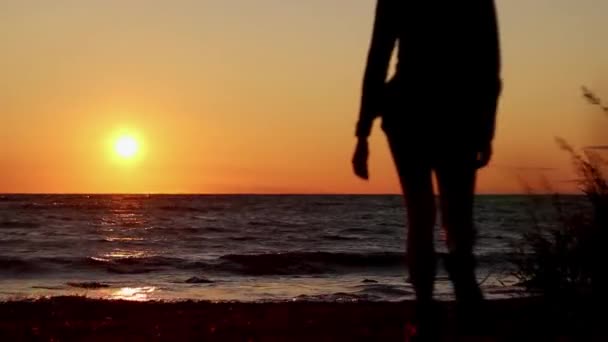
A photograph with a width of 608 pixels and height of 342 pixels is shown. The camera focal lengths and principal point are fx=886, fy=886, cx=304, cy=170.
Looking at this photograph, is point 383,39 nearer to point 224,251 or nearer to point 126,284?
point 126,284

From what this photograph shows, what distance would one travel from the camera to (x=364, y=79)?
3.46 meters

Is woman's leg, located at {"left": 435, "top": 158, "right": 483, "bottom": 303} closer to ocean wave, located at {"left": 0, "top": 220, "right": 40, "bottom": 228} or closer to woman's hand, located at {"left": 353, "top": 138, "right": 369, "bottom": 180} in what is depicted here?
woman's hand, located at {"left": 353, "top": 138, "right": 369, "bottom": 180}

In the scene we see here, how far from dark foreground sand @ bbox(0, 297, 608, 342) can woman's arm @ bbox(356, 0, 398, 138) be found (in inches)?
36.7

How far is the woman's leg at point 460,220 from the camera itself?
3498 mm

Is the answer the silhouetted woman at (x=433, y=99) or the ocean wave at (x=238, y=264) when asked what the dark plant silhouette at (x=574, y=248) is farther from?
the ocean wave at (x=238, y=264)

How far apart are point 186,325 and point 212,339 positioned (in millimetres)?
907

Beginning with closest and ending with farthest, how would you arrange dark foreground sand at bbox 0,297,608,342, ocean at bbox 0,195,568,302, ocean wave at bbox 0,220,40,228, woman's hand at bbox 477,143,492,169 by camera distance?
woman's hand at bbox 477,143,492,169 → dark foreground sand at bbox 0,297,608,342 → ocean at bbox 0,195,568,302 → ocean wave at bbox 0,220,40,228

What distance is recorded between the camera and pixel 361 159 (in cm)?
346

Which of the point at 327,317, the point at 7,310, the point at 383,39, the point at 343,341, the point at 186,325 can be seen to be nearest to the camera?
the point at 383,39

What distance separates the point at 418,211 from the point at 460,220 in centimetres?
18

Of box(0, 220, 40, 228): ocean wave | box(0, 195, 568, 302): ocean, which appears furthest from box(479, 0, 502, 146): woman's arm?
box(0, 220, 40, 228): ocean wave

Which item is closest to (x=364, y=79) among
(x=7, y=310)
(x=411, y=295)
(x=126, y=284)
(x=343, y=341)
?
(x=343, y=341)

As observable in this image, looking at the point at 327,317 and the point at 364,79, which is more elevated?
the point at 364,79

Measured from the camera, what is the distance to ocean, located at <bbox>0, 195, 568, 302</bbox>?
12.2 meters
